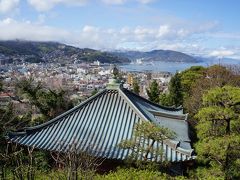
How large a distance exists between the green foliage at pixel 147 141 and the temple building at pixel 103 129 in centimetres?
31

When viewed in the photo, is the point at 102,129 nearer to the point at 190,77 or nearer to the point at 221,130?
the point at 221,130

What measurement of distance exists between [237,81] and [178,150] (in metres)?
23.0

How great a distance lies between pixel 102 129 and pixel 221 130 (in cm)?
377

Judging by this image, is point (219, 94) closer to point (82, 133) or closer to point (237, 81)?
point (82, 133)

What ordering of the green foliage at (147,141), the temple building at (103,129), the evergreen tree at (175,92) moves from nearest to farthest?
1. the green foliage at (147,141)
2. the temple building at (103,129)
3. the evergreen tree at (175,92)

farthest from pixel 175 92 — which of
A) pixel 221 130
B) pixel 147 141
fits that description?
pixel 221 130

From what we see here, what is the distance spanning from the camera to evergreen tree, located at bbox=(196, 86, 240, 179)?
1015cm

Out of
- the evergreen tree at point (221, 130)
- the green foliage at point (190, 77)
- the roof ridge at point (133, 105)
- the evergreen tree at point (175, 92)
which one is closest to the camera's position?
the evergreen tree at point (221, 130)

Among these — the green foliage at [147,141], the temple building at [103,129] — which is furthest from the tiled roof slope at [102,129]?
the green foliage at [147,141]

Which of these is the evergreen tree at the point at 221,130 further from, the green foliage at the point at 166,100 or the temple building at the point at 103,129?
the green foliage at the point at 166,100

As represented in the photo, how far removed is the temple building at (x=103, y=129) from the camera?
37.1 feet

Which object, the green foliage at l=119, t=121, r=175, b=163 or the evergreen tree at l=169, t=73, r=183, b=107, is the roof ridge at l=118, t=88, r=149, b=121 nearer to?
the green foliage at l=119, t=121, r=175, b=163

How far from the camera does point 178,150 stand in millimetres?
11094

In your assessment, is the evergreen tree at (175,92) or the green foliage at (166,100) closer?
the green foliage at (166,100)
